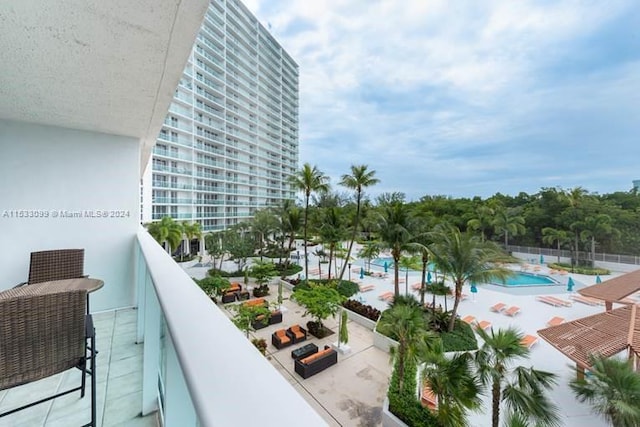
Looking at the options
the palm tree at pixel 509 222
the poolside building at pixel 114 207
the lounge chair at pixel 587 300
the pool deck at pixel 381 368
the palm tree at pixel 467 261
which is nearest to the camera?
the poolside building at pixel 114 207

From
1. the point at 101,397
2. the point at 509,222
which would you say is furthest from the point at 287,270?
the point at 509,222

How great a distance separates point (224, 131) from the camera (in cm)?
2961

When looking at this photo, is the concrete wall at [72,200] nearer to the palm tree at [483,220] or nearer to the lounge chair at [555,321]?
the lounge chair at [555,321]

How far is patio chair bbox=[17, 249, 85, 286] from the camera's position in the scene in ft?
10.1

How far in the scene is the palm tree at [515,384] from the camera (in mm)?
3965

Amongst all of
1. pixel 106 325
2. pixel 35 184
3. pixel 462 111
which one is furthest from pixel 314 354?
pixel 462 111

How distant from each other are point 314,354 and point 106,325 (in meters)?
5.29

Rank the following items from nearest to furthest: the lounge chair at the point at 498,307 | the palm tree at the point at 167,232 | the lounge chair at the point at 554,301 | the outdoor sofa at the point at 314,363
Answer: the outdoor sofa at the point at 314,363 → the lounge chair at the point at 498,307 → the lounge chair at the point at 554,301 → the palm tree at the point at 167,232

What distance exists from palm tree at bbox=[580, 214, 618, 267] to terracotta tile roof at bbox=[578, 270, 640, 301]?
11.4 metres

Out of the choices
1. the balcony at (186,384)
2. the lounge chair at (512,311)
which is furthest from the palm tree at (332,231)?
the balcony at (186,384)

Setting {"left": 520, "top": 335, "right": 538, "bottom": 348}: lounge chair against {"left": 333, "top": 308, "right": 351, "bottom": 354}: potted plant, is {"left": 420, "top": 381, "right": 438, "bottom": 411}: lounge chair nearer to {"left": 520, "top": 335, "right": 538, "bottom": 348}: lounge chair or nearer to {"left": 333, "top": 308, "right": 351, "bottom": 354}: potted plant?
{"left": 333, "top": 308, "right": 351, "bottom": 354}: potted plant

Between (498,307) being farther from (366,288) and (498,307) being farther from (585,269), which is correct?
(585,269)

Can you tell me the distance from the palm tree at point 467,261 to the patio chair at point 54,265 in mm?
8886

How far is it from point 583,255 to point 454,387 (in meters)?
23.3
